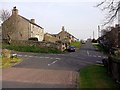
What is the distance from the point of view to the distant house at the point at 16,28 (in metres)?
63.6

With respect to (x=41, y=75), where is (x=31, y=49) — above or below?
above

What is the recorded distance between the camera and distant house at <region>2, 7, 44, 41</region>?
63.6 meters

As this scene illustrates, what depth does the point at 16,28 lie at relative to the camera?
2677 inches

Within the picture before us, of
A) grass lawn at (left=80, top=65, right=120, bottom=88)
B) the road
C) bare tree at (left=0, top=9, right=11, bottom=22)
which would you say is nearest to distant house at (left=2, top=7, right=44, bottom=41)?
bare tree at (left=0, top=9, right=11, bottom=22)

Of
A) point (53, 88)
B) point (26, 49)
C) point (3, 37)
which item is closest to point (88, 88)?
point (53, 88)

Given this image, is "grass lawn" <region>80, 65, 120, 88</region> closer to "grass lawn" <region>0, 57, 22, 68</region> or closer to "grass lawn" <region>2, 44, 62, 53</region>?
"grass lawn" <region>0, 57, 22, 68</region>

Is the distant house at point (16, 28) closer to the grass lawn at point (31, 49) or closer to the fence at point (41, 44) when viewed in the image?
the fence at point (41, 44)

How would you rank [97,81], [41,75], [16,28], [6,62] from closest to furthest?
[97,81] → [41,75] → [6,62] → [16,28]

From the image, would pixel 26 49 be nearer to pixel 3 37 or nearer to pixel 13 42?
pixel 13 42

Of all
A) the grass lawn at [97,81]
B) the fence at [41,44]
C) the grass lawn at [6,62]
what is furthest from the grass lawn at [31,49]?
the grass lawn at [97,81]

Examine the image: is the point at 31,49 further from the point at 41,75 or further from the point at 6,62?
the point at 41,75

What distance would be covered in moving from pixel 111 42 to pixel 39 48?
15644 millimetres

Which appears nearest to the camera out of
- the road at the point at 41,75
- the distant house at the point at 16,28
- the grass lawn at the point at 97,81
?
the grass lawn at the point at 97,81

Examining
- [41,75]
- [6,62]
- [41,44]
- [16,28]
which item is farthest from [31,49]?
[41,75]
